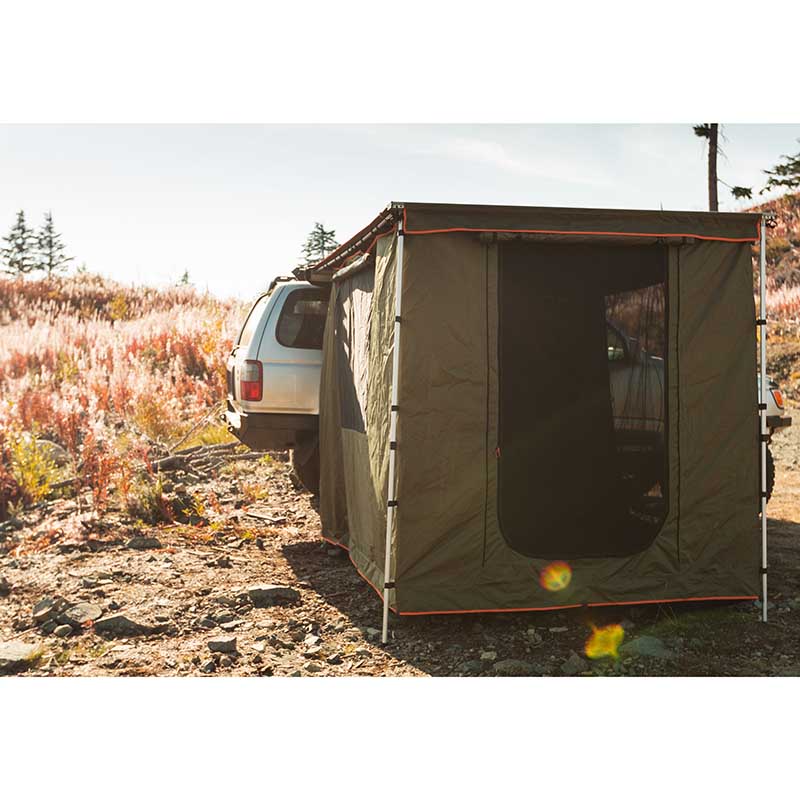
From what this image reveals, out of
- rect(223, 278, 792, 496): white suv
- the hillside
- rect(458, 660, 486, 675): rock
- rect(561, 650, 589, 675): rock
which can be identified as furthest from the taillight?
rect(561, 650, 589, 675): rock

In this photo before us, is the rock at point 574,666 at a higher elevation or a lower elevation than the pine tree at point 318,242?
lower

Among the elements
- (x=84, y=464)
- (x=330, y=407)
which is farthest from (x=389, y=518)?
(x=84, y=464)

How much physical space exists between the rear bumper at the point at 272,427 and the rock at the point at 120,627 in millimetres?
2642

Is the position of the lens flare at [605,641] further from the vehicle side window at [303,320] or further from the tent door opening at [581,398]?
the vehicle side window at [303,320]

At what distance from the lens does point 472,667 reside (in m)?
4.84

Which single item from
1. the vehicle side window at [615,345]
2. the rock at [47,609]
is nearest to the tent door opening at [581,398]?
the vehicle side window at [615,345]

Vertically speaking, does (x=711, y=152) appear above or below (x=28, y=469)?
above

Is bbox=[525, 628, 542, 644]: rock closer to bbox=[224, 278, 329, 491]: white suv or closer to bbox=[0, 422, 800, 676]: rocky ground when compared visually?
bbox=[0, 422, 800, 676]: rocky ground

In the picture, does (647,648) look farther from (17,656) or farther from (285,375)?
(285,375)

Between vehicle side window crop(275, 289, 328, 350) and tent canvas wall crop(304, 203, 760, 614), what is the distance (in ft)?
7.56

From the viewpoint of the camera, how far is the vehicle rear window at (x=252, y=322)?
8180mm

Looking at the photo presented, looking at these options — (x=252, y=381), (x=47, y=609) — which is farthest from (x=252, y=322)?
(x=47, y=609)

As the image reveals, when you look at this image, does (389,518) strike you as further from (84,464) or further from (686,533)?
(84,464)

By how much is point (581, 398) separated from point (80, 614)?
3621 millimetres
